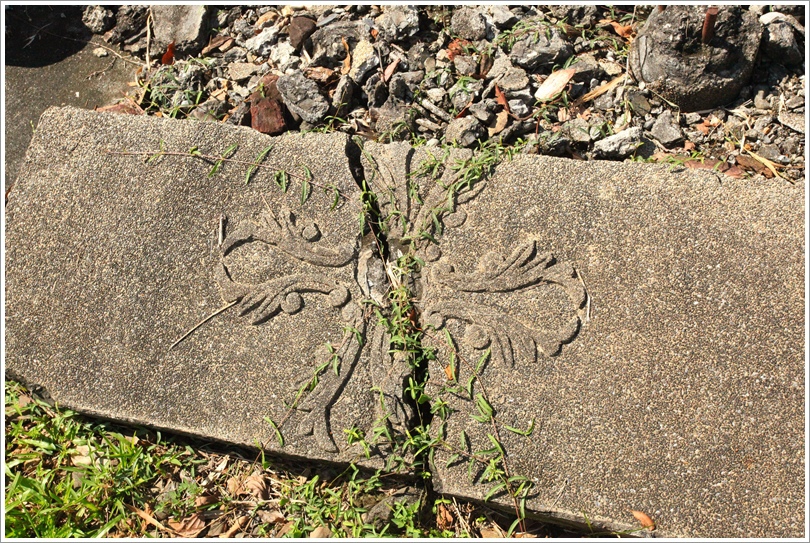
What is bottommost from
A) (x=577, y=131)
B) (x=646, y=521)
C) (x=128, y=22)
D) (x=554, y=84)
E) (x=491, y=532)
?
(x=491, y=532)

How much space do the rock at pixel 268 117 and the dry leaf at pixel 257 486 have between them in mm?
1259

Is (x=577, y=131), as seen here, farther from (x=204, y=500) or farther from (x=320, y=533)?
(x=204, y=500)

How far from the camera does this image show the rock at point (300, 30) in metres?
Answer: 2.69

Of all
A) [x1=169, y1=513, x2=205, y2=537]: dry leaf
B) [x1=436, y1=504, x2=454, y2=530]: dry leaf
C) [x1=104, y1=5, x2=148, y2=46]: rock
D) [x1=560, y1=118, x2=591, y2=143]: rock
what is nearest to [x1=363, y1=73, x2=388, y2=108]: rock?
[x1=560, y1=118, x2=591, y2=143]: rock

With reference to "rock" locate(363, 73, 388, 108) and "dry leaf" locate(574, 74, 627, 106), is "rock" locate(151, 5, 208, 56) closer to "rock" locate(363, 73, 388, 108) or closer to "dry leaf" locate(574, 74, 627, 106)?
"rock" locate(363, 73, 388, 108)

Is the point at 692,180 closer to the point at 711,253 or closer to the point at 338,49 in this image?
the point at 711,253

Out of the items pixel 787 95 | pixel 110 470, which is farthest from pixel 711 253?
pixel 110 470

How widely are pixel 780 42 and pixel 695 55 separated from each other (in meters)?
0.37

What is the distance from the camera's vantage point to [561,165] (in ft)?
6.68

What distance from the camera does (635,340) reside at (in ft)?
6.12

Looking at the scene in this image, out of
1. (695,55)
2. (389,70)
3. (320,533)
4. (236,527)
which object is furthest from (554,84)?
(236,527)

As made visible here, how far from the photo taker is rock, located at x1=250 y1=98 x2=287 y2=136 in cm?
248

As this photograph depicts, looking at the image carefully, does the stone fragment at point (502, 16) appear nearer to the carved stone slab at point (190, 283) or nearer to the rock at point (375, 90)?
the rock at point (375, 90)

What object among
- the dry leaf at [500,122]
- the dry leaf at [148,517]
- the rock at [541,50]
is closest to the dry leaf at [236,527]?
the dry leaf at [148,517]
